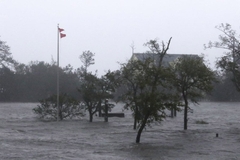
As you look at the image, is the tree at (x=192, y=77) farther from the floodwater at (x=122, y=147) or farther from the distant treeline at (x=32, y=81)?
the distant treeline at (x=32, y=81)

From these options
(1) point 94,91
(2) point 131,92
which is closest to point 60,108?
(1) point 94,91

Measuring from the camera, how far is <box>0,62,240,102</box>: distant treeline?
99062mm

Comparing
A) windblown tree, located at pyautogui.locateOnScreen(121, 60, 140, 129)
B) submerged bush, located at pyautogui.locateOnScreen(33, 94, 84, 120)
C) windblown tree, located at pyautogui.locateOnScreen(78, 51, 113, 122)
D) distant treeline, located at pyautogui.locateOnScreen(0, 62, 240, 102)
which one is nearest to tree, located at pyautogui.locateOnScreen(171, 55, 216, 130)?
windblown tree, located at pyautogui.locateOnScreen(121, 60, 140, 129)

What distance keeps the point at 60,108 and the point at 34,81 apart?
6190 cm

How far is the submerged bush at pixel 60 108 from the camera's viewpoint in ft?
139

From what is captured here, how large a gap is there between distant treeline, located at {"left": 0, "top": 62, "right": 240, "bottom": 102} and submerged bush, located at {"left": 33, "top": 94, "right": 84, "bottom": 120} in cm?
5388

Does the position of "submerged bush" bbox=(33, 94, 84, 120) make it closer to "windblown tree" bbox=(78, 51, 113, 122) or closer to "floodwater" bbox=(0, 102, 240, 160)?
"windblown tree" bbox=(78, 51, 113, 122)

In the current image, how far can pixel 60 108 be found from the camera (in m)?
43.3

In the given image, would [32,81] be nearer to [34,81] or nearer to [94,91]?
[34,81]

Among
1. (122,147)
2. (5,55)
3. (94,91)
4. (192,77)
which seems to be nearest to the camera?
(122,147)

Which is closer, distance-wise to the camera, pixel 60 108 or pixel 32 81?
pixel 60 108

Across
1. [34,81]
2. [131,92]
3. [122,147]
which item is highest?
[34,81]

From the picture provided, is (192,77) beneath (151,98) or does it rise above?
above

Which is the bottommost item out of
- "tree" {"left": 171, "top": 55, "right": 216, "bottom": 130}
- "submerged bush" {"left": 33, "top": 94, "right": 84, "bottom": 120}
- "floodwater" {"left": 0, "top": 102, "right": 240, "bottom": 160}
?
"floodwater" {"left": 0, "top": 102, "right": 240, "bottom": 160}
